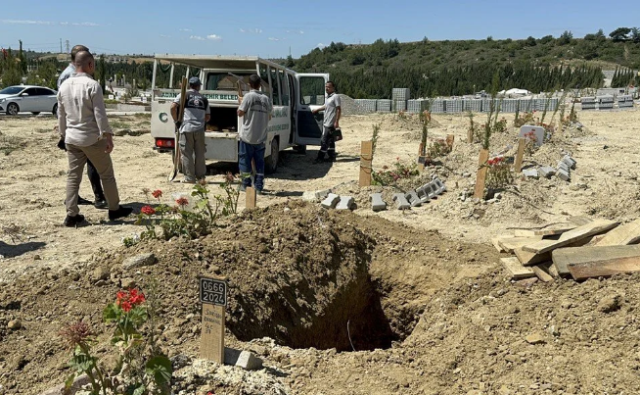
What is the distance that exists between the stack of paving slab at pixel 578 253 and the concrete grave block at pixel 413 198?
7.95ft

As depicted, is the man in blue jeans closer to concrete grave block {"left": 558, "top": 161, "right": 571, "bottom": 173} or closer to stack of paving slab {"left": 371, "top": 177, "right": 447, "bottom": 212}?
stack of paving slab {"left": 371, "top": 177, "right": 447, "bottom": 212}

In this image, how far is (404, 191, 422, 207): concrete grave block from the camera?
736cm

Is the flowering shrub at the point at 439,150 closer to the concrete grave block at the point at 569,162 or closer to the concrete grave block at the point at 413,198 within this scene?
the concrete grave block at the point at 569,162

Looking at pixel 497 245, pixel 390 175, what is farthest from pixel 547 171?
pixel 497 245

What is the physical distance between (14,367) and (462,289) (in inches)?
129

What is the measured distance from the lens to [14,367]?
3051 millimetres

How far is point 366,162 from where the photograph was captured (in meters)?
7.78

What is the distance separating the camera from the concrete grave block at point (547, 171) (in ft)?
26.9

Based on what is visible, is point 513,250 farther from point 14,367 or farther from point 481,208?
point 14,367

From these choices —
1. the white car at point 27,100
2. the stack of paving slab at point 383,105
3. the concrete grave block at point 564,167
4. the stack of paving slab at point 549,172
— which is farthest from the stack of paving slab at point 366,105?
the stack of paving slab at point 549,172

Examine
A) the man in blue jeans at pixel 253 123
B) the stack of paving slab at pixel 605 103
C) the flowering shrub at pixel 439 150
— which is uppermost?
the stack of paving slab at pixel 605 103

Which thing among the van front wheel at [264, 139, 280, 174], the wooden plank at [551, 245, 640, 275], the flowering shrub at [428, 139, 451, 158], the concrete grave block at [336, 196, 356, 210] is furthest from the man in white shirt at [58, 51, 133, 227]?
the flowering shrub at [428, 139, 451, 158]

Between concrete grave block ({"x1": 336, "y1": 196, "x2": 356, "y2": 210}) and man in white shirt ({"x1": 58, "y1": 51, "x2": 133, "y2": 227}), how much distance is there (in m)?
2.87

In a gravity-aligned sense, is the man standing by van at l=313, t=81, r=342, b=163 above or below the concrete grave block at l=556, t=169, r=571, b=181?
above
